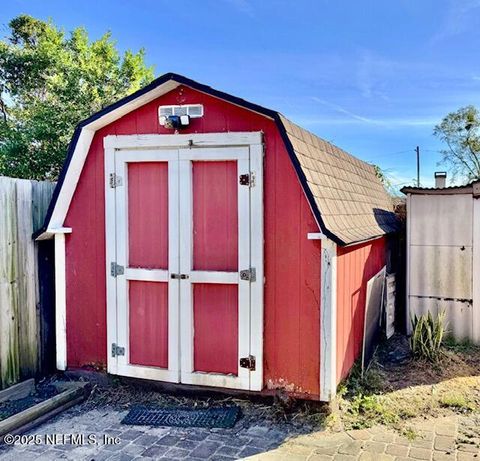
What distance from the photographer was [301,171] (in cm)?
389

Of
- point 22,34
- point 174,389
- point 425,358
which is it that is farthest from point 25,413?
point 22,34

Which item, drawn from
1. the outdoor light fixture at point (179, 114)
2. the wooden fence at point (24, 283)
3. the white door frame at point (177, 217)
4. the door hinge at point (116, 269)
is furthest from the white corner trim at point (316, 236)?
the wooden fence at point (24, 283)

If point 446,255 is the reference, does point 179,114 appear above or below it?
above

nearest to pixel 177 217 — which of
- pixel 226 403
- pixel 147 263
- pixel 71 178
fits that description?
pixel 147 263

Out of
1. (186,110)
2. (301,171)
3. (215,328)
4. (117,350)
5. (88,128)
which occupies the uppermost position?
(186,110)

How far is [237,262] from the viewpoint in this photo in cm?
418

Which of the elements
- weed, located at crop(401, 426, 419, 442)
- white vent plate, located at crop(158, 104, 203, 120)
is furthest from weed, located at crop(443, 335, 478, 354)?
white vent plate, located at crop(158, 104, 203, 120)

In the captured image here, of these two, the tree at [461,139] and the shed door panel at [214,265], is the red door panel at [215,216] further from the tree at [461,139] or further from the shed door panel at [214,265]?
the tree at [461,139]

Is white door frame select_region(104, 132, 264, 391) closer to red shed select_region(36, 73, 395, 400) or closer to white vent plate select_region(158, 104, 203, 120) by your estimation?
red shed select_region(36, 73, 395, 400)

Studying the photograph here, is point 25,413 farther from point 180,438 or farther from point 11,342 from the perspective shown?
point 180,438

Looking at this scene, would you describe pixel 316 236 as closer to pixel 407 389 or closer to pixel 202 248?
pixel 202 248

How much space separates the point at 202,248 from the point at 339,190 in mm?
1755

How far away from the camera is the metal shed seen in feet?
19.8

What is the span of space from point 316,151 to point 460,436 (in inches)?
115
